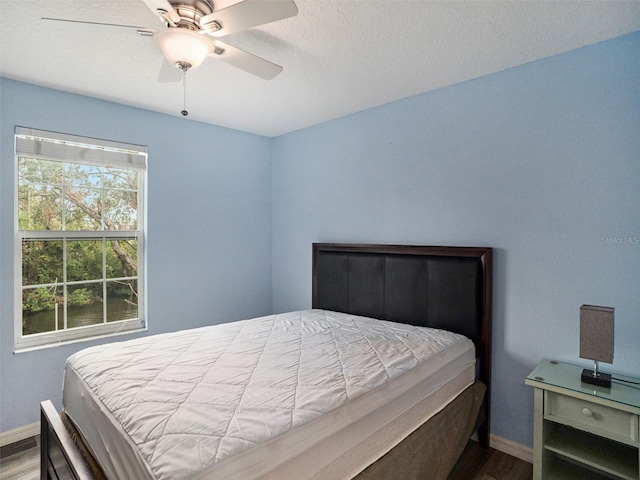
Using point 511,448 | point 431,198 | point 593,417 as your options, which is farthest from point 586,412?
point 431,198

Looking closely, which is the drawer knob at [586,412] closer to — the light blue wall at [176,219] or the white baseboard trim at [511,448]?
the white baseboard trim at [511,448]

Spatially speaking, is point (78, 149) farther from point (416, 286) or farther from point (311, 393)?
point (416, 286)

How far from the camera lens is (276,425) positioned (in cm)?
118

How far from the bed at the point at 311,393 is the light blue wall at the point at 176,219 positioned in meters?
0.89

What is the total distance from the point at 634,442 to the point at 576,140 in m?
1.54

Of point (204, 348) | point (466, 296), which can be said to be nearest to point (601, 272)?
point (466, 296)

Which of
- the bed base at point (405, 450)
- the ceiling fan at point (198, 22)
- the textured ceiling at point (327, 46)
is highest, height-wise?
the textured ceiling at point (327, 46)

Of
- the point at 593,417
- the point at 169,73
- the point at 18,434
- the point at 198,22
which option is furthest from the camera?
the point at 18,434

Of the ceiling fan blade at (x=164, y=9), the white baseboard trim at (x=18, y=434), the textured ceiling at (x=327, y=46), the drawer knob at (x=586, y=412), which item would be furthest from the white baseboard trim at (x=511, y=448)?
the white baseboard trim at (x=18, y=434)

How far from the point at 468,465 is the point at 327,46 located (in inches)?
103

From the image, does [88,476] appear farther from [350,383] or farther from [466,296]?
[466,296]

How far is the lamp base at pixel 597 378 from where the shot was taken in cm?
172

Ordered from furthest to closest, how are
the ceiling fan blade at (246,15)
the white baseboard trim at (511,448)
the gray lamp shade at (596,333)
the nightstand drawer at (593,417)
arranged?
1. the white baseboard trim at (511,448)
2. the gray lamp shade at (596,333)
3. the nightstand drawer at (593,417)
4. the ceiling fan blade at (246,15)

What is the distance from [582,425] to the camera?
1704 mm
